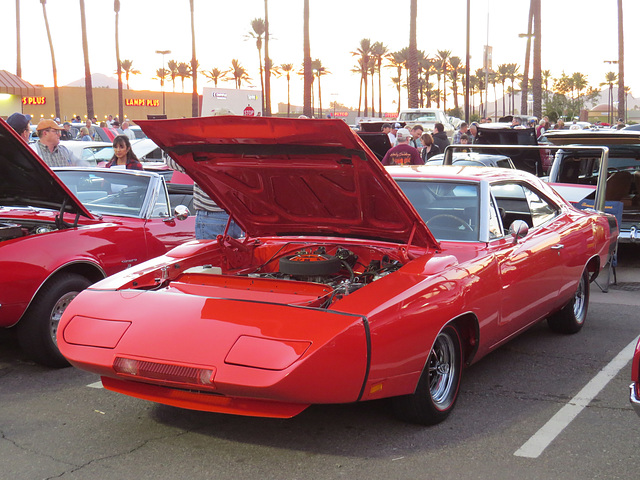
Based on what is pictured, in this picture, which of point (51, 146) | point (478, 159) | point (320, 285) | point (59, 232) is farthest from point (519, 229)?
point (478, 159)

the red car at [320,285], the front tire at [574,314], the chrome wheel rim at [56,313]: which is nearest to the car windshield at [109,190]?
the chrome wheel rim at [56,313]

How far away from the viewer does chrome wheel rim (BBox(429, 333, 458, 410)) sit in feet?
14.6

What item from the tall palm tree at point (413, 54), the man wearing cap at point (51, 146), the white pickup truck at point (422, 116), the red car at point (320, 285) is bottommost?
the red car at point (320, 285)

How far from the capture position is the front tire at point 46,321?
17.7ft

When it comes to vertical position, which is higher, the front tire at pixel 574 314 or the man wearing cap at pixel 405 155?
the man wearing cap at pixel 405 155

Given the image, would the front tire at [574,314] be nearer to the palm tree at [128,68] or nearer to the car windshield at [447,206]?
the car windshield at [447,206]

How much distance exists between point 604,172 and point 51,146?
242 inches

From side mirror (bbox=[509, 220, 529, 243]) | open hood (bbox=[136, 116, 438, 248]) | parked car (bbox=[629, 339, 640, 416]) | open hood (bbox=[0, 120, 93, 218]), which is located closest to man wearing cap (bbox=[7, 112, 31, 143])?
open hood (bbox=[0, 120, 93, 218])

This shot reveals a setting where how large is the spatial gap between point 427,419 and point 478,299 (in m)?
0.80

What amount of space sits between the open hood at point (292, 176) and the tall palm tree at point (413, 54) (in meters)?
24.0

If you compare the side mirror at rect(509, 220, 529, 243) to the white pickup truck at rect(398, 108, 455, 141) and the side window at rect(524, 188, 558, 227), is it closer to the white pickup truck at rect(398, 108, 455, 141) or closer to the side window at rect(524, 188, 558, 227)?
the side window at rect(524, 188, 558, 227)

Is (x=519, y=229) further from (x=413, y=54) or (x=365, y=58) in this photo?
(x=365, y=58)

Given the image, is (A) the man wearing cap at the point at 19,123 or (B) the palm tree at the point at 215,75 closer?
(A) the man wearing cap at the point at 19,123

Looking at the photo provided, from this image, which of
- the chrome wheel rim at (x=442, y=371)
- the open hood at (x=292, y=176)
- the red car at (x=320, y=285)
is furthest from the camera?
the chrome wheel rim at (x=442, y=371)
